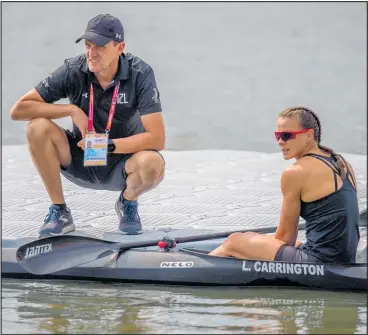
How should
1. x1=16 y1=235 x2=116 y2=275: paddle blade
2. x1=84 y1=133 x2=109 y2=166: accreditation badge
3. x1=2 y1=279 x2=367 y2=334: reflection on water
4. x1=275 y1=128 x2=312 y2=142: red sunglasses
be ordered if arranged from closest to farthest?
x1=2 y1=279 x2=367 y2=334: reflection on water → x1=275 y1=128 x2=312 y2=142: red sunglasses → x1=16 y1=235 x2=116 y2=275: paddle blade → x1=84 y1=133 x2=109 y2=166: accreditation badge

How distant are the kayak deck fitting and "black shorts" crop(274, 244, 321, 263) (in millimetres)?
31

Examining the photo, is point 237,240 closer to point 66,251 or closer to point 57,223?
point 66,251

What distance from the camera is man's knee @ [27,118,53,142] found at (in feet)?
23.8

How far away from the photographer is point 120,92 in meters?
7.30

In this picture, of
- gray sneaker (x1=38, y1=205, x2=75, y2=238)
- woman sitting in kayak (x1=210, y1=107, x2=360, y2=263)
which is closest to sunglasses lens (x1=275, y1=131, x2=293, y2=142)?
woman sitting in kayak (x1=210, y1=107, x2=360, y2=263)

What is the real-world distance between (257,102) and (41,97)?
824 cm

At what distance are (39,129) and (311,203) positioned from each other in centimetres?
172

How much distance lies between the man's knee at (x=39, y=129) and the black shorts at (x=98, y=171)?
0.21 metres

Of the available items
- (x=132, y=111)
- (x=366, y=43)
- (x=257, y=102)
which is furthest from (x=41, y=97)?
(x=366, y=43)

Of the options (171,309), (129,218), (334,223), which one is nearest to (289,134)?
(334,223)

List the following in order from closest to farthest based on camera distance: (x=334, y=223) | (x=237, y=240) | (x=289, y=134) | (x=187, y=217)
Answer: (x=334, y=223) < (x=289, y=134) < (x=237, y=240) < (x=187, y=217)

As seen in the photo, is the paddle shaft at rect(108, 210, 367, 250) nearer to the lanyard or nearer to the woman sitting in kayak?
the woman sitting in kayak

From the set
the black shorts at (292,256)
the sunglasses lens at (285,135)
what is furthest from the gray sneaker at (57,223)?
the sunglasses lens at (285,135)

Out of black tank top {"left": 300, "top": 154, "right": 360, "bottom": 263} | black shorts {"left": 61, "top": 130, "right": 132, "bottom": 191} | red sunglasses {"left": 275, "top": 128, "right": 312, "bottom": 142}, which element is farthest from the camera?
black shorts {"left": 61, "top": 130, "right": 132, "bottom": 191}
